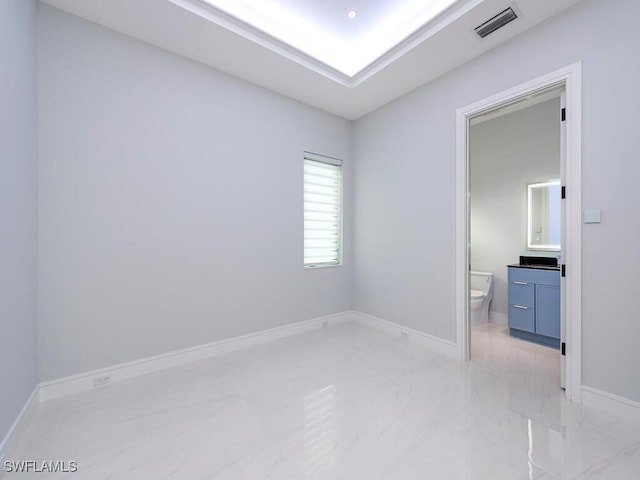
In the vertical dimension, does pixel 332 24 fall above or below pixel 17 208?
above

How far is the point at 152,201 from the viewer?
8.13 feet

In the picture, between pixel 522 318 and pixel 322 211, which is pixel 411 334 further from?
pixel 322 211

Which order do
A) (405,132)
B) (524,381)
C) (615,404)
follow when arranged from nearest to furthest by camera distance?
(615,404)
(524,381)
(405,132)

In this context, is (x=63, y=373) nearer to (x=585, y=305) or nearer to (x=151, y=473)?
(x=151, y=473)

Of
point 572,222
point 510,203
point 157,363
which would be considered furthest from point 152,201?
point 510,203

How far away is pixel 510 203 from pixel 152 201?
14.9ft

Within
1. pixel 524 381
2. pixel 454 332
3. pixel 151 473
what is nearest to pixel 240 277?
pixel 151 473

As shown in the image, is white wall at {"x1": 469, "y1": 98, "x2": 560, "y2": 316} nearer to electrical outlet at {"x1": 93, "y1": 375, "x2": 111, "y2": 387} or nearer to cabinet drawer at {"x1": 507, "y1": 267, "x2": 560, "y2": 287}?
cabinet drawer at {"x1": 507, "y1": 267, "x2": 560, "y2": 287}

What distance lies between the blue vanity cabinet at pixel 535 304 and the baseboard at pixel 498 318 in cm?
48

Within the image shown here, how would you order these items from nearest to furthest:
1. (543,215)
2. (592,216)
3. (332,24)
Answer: (592,216), (332,24), (543,215)

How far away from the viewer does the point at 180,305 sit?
2.64m

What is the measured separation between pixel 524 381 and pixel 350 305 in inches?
86.9

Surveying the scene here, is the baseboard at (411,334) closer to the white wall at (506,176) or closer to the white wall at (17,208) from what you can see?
the white wall at (506,176)

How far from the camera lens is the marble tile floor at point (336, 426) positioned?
4.73 ft
